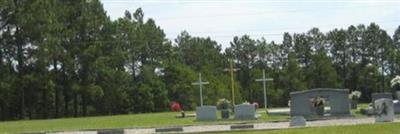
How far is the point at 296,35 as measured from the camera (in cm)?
12281

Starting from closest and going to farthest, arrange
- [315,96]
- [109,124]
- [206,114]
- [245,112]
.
Result: [109,124] < [206,114] < [245,112] < [315,96]

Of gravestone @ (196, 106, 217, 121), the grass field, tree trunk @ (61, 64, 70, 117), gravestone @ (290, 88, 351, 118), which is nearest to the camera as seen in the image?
the grass field

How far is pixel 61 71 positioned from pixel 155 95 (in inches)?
539

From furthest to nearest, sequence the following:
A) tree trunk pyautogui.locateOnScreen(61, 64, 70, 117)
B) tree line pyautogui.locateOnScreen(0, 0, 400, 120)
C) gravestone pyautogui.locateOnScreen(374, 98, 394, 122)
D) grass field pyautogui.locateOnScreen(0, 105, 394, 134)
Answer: tree trunk pyautogui.locateOnScreen(61, 64, 70, 117) < tree line pyautogui.locateOnScreen(0, 0, 400, 120) < grass field pyautogui.locateOnScreen(0, 105, 394, 134) < gravestone pyautogui.locateOnScreen(374, 98, 394, 122)

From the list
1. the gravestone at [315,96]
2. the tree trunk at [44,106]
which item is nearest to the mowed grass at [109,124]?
the gravestone at [315,96]

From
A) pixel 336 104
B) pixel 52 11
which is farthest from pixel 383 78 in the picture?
pixel 336 104

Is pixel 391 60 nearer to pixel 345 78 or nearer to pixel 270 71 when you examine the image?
pixel 345 78

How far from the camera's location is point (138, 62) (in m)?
99.2

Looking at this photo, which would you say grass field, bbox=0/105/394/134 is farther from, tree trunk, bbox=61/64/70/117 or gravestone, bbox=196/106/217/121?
tree trunk, bbox=61/64/70/117

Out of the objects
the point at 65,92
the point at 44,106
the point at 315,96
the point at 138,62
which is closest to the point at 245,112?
the point at 315,96

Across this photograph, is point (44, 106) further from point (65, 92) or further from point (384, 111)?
point (384, 111)

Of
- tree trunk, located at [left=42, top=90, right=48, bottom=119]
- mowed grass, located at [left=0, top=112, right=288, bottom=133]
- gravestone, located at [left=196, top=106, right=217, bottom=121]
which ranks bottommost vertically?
mowed grass, located at [left=0, top=112, right=288, bottom=133]

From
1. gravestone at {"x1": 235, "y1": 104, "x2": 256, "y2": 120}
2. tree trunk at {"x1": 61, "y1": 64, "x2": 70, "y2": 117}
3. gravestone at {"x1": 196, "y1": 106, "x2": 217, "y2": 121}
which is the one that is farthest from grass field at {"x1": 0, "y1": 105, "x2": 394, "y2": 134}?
tree trunk at {"x1": 61, "y1": 64, "x2": 70, "y2": 117}

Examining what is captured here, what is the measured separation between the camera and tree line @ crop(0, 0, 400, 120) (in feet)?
255
